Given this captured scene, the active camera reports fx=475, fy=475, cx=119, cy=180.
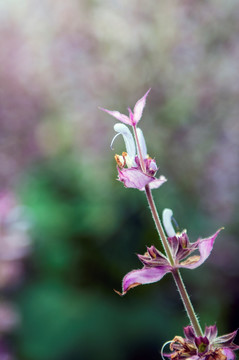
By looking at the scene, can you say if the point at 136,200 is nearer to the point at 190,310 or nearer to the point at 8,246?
the point at 8,246

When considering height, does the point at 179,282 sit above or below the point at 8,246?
below

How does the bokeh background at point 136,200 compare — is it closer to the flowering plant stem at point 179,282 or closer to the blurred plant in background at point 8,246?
the blurred plant in background at point 8,246

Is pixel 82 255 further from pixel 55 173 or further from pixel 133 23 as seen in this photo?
pixel 133 23

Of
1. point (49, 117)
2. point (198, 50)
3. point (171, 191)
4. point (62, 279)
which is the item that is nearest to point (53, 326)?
point (62, 279)

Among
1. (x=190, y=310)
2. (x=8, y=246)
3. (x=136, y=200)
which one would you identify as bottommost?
(x=190, y=310)

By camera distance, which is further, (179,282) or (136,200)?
(136,200)

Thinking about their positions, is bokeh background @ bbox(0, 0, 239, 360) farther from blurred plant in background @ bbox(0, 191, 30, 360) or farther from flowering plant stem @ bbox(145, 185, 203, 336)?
flowering plant stem @ bbox(145, 185, 203, 336)

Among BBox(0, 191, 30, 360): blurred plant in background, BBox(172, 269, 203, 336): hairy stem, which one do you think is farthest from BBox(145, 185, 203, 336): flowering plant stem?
BBox(0, 191, 30, 360): blurred plant in background

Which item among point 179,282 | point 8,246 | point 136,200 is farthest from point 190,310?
point 136,200

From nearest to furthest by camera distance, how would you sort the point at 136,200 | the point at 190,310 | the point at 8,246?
the point at 190,310, the point at 8,246, the point at 136,200

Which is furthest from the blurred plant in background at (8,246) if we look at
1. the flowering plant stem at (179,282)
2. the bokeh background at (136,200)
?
the flowering plant stem at (179,282)
